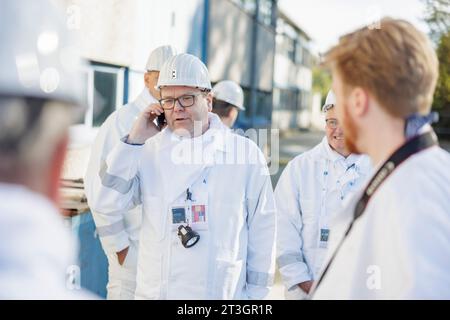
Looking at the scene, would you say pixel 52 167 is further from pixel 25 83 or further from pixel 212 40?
pixel 212 40

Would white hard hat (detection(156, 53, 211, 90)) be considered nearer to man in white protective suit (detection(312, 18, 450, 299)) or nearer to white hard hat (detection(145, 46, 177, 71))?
white hard hat (detection(145, 46, 177, 71))

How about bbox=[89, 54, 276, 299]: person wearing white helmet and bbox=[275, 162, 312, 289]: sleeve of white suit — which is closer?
bbox=[89, 54, 276, 299]: person wearing white helmet

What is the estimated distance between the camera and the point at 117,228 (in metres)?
3.08

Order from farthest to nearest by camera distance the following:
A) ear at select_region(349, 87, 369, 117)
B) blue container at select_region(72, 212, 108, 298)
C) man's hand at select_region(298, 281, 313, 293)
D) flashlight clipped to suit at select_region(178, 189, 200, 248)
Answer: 1. blue container at select_region(72, 212, 108, 298)
2. man's hand at select_region(298, 281, 313, 293)
3. flashlight clipped to suit at select_region(178, 189, 200, 248)
4. ear at select_region(349, 87, 369, 117)

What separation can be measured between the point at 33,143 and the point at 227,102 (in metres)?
4.09

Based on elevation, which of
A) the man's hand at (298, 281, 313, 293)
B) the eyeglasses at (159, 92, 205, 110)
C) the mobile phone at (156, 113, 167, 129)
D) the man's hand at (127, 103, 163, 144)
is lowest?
the man's hand at (298, 281, 313, 293)

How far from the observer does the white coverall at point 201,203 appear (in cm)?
244

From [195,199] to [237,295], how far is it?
40 centimetres

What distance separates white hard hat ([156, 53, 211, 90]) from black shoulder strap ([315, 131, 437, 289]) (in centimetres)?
133

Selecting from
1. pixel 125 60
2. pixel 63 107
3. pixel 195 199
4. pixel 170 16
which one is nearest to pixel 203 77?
pixel 195 199

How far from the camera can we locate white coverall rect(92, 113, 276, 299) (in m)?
2.44

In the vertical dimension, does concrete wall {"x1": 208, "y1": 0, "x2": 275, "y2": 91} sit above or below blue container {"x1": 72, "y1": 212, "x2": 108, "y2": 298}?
above

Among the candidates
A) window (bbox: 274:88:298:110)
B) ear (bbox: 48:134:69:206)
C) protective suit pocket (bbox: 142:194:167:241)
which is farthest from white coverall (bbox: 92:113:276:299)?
window (bbox: 274:88:298:110)

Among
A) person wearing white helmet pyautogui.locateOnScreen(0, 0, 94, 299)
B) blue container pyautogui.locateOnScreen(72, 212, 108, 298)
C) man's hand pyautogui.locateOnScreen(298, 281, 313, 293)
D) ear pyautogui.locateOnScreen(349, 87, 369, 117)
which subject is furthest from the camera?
blue container pyautogui.locateOnScreen(72, 212, 108, 298)
